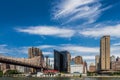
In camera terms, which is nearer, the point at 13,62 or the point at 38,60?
the point at 13,62

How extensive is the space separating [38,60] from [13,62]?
90.5m

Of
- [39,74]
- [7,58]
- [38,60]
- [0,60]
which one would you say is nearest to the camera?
[0,60]

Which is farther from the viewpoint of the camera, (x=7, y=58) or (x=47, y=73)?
(x=47, y=73)

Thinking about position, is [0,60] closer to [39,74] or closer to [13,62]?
[13,62]

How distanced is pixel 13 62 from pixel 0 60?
16.4m

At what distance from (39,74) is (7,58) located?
269 feet

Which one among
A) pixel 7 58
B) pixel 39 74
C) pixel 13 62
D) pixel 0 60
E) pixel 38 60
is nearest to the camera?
pixel 0 60

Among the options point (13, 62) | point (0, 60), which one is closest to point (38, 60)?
point (13, 62)

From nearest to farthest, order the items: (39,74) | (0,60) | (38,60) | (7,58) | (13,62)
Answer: (0,60) < (7,58) < (13,62) < (39,74) < (38,60)

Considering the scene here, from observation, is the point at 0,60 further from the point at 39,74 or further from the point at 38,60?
the point at 38,60

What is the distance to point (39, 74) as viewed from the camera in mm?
180250

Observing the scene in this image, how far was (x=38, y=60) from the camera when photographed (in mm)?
197375

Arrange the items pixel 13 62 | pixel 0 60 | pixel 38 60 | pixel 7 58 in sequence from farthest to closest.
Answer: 1. pixel 38 60
2. pixel 13 62
3. pixel 7 58
4. pixel 0 60

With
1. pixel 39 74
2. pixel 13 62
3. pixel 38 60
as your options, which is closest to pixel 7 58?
pixel 13 62
